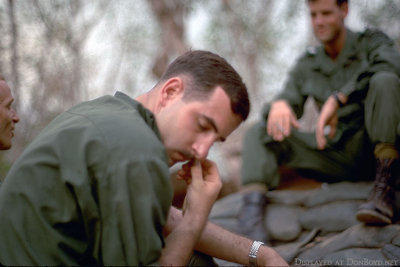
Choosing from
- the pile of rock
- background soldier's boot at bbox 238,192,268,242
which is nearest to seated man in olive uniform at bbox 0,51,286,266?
the pile of rock

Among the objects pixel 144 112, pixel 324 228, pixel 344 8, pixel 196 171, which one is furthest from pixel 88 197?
pixel 344 8

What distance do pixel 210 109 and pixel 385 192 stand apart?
1.95 metres

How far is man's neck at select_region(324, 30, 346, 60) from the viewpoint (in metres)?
4.21

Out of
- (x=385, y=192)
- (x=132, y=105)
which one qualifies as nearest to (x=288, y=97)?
(x=385, y=192)

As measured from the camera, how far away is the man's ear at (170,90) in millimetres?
1959

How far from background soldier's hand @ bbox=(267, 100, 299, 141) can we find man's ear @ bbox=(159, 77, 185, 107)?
2156 millimetres

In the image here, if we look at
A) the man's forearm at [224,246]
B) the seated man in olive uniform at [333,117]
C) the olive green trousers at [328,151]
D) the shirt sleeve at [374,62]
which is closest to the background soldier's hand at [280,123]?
the seated man in olive uniform at [333,117]

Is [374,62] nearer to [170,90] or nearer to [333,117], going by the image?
[333,117]

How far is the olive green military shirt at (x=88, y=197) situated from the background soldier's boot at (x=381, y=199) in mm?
→ 2004

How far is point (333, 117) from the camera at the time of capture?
385 cm

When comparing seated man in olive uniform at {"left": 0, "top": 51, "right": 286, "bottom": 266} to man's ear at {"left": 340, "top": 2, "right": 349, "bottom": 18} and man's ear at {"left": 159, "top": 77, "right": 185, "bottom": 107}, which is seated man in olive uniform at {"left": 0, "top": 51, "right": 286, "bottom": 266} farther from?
man's ear at {"left": 340, "top": 2, "right": 349, "bottom": 18}

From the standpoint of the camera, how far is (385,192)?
328 cm

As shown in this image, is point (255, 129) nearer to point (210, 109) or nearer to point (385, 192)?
point (385, 192)

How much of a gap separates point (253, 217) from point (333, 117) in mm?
1074
